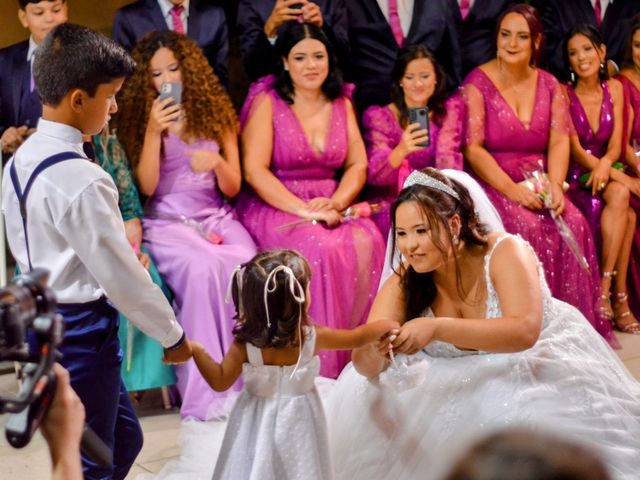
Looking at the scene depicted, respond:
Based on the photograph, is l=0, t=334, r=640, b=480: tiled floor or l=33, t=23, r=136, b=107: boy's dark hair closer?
l=33, t=23, r=136, b=107: boy's dark hair

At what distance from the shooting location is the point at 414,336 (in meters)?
3.02

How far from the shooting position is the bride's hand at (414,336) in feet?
9.90

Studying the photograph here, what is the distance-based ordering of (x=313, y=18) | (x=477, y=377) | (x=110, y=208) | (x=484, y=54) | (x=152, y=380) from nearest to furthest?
(x=110, y=208)
(x=477, y=377)
(x=152, y=380)
(x=313, y=18)
(x=484, y=54)

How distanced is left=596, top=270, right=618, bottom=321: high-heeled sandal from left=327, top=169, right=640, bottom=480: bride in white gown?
1815 mm

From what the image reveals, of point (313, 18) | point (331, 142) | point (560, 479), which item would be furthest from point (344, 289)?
point (560, 479)

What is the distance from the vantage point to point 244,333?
9.78 ft

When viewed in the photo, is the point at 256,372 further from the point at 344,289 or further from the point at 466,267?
the point at 344,289

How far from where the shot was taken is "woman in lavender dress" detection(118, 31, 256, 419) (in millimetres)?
4449

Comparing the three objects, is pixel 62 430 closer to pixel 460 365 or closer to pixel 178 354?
pixel 178 354

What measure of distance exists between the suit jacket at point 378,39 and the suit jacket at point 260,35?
16 centimetres

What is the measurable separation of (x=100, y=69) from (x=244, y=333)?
2.56ft

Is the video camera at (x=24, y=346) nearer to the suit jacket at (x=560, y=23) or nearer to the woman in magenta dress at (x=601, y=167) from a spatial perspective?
the woman in magenta dress at (x=601, y=167)

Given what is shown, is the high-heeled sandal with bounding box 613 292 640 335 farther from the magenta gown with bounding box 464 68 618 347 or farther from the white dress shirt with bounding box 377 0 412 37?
the white dress shirt with bounding box 377 0 412 37

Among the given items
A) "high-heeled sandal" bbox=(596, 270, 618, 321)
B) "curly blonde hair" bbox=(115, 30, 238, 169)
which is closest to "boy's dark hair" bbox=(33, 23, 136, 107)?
"curly blonde hair" bbox=(115, 30, 238, 169)
